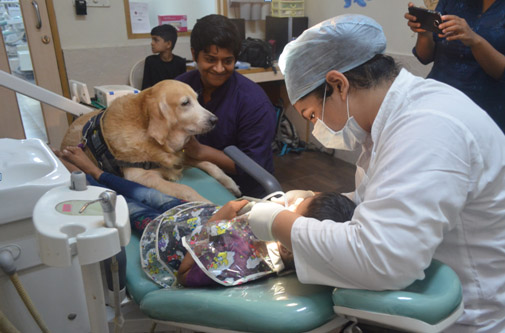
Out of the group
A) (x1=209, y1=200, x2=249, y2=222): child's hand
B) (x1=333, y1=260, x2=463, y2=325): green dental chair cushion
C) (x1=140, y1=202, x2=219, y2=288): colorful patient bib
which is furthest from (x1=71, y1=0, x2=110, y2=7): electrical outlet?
(x1=333, y1=260, x2=463, y2=325): green dental chair cushion

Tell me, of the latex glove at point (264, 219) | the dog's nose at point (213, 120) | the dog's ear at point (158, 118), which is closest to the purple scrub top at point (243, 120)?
the dog's nose at point (213, 120)

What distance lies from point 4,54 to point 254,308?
9.85ft

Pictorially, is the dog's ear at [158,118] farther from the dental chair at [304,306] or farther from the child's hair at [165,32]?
the child's hair at [165,32]

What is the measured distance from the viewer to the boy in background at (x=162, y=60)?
2.99m

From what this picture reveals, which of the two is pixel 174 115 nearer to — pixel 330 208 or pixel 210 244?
pixel 210 244

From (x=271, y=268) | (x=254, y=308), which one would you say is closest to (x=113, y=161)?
(x=271, y=268)

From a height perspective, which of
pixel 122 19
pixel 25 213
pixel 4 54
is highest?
pixel 122 19

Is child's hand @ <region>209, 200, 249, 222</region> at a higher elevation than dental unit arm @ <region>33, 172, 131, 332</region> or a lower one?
lower

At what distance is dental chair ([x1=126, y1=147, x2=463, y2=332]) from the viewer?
0.64 m

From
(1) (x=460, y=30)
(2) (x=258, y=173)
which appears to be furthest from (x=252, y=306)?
(1) (x=460, y=30)

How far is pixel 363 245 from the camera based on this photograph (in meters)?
0.66

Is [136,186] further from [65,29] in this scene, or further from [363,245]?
[65,29]

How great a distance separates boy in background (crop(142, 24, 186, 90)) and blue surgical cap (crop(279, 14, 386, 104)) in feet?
7.35

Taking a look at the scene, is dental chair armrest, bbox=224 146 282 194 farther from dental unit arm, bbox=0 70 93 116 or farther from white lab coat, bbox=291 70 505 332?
dental unit arm, bbox=0 70 93 116
